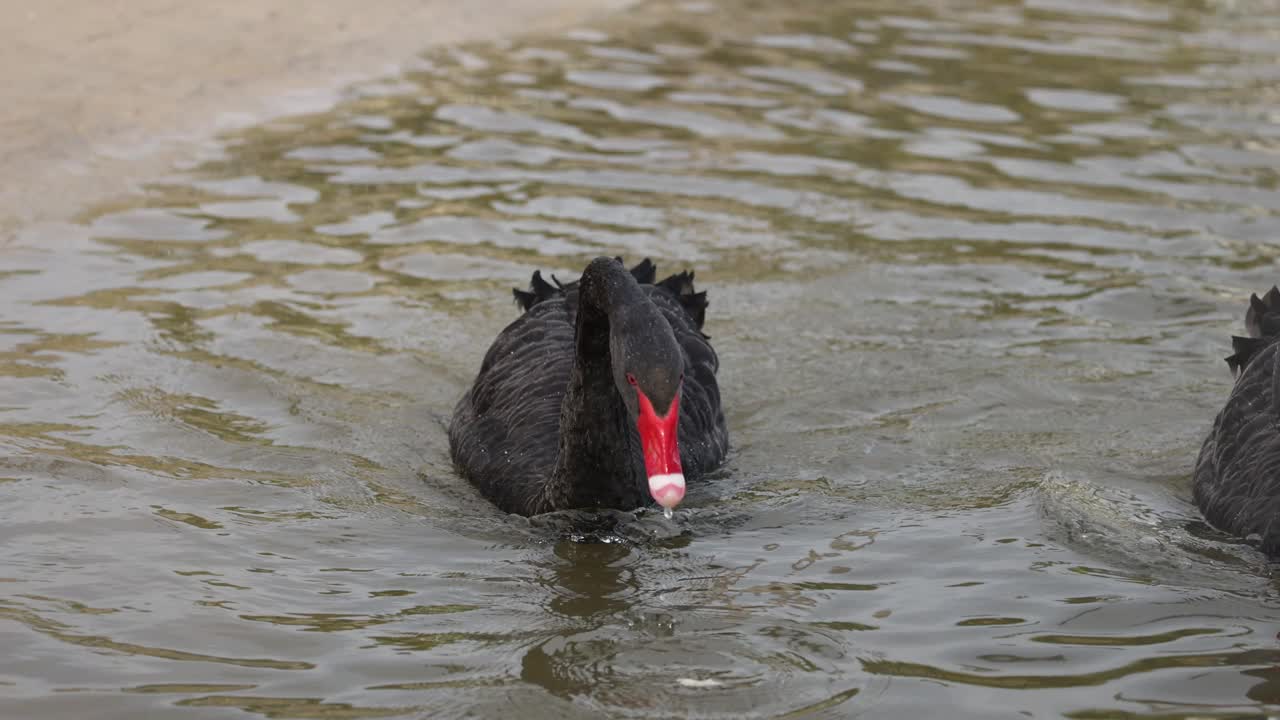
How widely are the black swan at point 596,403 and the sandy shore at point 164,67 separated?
141 inches

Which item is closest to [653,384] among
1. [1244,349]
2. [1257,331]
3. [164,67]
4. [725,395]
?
[725,395]

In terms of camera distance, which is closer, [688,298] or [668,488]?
[668,488]

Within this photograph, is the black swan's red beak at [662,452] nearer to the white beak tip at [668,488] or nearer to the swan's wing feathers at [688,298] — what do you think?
the white beak tip at [668,488]

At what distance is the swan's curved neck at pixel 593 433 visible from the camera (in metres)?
5.76

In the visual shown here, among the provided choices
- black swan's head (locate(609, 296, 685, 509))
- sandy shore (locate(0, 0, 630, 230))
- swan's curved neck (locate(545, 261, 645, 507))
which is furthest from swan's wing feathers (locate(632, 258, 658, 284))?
sandy shore (locate(0, 0, 630, 230))

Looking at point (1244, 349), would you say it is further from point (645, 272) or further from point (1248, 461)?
point (645, 272)

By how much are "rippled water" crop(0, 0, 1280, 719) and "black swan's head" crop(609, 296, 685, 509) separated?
0.49 metres

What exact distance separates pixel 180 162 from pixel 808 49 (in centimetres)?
565

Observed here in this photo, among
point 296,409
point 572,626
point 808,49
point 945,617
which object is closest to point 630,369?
point 572,626

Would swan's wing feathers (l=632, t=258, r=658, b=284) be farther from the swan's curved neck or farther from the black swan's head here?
the black swan's head

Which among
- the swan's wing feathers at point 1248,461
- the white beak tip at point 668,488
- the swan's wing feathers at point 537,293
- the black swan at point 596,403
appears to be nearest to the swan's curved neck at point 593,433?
the black swan at point 596,403

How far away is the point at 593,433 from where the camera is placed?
18.9 feet

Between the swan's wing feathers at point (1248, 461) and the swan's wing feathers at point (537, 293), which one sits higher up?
the swan's wing feathers at point (537, 293)

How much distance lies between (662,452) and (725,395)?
2.81m
